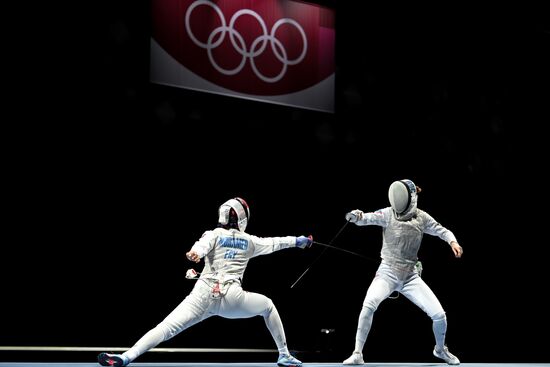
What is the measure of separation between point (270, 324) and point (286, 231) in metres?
1.88

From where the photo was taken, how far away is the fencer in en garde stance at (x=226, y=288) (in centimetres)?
385

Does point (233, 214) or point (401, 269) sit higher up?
point (233, 214)

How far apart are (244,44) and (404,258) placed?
2336 millimetres

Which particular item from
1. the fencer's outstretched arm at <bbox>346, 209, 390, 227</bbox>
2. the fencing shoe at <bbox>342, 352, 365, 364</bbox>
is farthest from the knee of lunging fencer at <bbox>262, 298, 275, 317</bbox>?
the fencer's outstretched arm at <bbox>346, 209, 390, 227</bbox>

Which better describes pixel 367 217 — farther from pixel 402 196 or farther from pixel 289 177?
pixel 289 177

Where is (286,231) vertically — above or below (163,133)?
below

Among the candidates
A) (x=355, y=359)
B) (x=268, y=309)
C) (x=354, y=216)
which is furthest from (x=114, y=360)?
(x=354, y=216)

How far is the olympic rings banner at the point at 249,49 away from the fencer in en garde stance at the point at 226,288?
1.73 m

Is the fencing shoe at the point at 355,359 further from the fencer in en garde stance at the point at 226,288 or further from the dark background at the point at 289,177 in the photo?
the dark background at the point at 289,177

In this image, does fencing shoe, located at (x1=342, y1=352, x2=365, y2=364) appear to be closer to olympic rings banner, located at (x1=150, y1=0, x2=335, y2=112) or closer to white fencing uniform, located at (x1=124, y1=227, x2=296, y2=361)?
white fencing uniform, located at (x1=124, y1=227, x2=296, y2=361)

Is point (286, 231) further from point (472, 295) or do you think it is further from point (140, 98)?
point (472, 295)

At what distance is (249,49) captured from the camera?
5.89 m

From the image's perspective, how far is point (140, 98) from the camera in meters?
5.34

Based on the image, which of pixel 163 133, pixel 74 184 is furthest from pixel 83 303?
pixel 163 133
